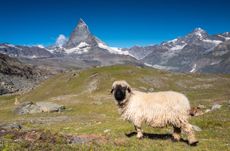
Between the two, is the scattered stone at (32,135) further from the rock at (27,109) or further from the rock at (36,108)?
the rock at (27,109)

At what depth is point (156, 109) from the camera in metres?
21.9

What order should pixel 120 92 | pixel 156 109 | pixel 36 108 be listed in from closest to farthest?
pixel 156 109, pixel 120 92, pixel 36 108

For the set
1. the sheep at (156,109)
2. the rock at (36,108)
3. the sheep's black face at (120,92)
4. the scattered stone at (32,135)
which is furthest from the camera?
the rock at (36,108)

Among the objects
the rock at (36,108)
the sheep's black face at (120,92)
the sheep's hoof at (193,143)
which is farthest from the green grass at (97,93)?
the sheep's hoof at (193,143)

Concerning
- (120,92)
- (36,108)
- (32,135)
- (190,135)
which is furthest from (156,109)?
(36,108)

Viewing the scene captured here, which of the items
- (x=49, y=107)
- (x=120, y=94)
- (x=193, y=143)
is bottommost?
(x=49, y=107)

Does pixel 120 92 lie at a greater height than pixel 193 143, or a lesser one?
greater

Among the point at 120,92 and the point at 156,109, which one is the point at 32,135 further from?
the point at 156,109

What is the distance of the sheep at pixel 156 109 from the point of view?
21141mm

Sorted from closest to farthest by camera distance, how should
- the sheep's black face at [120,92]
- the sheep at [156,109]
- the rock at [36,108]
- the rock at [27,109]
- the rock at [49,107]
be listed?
the sheep at [156,109], the sheep's black face at [120,92], the rock at [27,109], the rock at [36,108], the rock at [49,107]

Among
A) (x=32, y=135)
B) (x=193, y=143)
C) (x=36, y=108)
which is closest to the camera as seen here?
(x=193, y=143)

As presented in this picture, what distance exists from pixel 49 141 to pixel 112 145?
145 inches

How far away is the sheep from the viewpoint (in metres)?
21.1

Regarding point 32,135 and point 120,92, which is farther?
point 120,92
